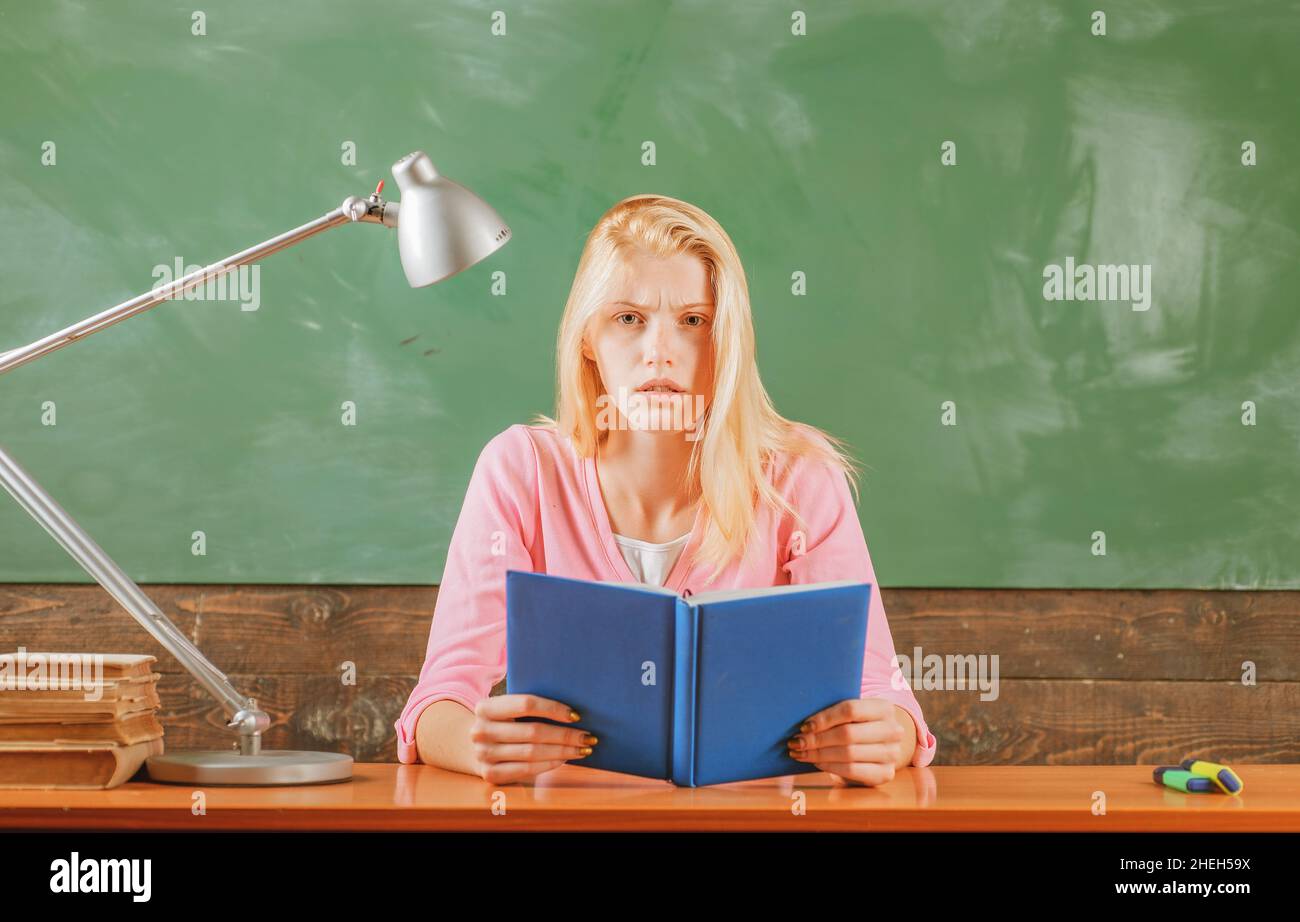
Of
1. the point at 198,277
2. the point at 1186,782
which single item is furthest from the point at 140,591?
the point at 1186,782

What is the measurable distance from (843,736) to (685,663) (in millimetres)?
202

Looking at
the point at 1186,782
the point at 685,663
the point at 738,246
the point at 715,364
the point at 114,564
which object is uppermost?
the point at 738,246

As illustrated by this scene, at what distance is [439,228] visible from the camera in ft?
4.66

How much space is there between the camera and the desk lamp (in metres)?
1.29

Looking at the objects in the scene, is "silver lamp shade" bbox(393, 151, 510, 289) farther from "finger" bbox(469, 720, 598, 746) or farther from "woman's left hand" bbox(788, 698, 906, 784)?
"woman's left hand" bbox(788, 698, 906, 784)

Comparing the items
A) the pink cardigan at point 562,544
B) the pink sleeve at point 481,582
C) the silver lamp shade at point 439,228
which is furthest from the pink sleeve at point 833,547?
the silver lamp shade at point 439,228

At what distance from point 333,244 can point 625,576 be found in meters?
1.06

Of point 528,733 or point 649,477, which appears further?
point 649,477

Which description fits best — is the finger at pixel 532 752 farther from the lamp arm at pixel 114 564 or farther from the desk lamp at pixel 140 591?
the lamp arm at pixel 114 564

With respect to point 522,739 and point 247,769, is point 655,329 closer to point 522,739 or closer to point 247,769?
point 522,739

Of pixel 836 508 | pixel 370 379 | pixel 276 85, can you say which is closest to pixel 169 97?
pixel 276 85

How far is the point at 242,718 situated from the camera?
1356mm

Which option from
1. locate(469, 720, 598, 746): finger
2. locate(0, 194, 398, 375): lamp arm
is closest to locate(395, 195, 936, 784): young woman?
locate(469, 720, 598, 746): finger
